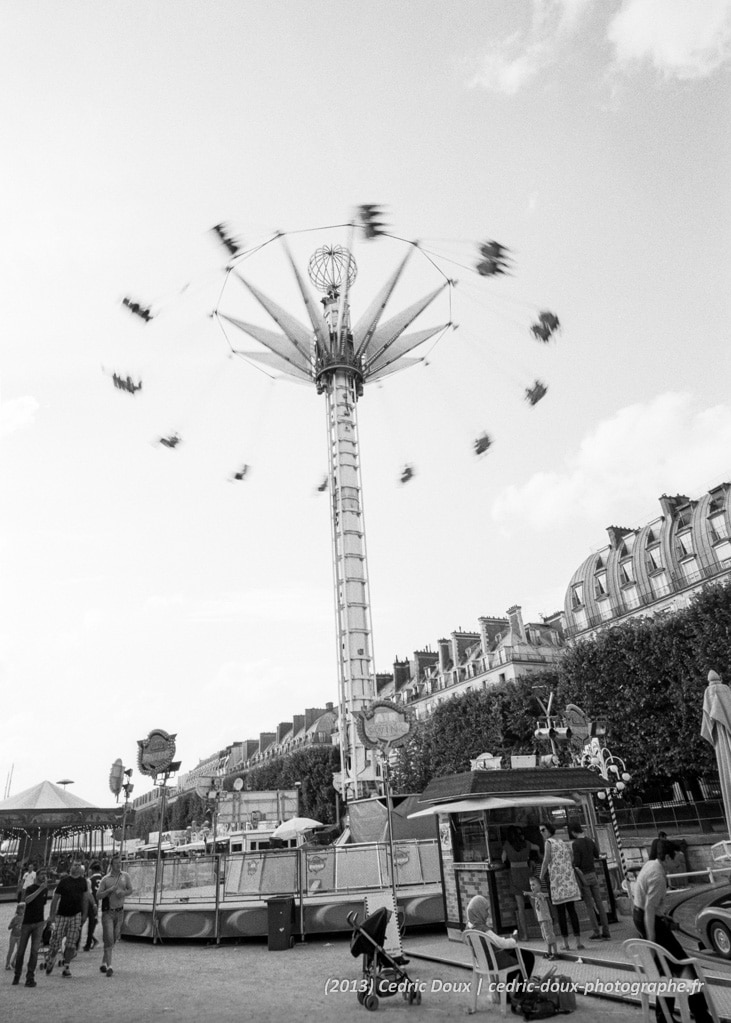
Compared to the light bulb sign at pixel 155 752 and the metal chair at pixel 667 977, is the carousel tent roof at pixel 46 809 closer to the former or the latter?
the light bulb sign at pixel 155 752

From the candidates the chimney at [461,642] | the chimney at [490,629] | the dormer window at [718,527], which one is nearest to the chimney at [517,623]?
the chimney at [490,629]

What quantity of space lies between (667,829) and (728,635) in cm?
974

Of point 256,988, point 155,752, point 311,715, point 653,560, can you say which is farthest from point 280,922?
point 311,715

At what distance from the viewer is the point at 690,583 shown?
2248 inches

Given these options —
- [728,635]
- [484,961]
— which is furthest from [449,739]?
[484,961]

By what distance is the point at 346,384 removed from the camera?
1678 inches

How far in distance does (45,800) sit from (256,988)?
1115 inches

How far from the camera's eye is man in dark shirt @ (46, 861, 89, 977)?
12227 mm

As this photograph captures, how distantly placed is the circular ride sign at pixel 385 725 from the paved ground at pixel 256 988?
971 cm

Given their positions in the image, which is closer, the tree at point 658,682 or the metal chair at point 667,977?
the metal chair at point 667,977

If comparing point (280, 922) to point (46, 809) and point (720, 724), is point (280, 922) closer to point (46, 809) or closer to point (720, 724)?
point (720, 724)

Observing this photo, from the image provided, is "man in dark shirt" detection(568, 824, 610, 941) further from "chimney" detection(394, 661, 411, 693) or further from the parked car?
"chimney" detection(394, 661, 411, 693)

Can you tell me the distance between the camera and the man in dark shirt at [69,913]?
12.2 meters

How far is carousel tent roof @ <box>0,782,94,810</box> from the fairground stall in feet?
86.5
